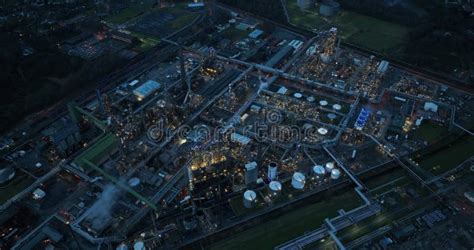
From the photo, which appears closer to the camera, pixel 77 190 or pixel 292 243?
pixel 292 243

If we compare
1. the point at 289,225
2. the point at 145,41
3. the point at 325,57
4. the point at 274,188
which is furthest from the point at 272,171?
the point at 145,41

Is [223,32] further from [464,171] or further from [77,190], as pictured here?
[464,171]

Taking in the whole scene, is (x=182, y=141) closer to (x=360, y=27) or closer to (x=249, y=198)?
(x=249, y=198)

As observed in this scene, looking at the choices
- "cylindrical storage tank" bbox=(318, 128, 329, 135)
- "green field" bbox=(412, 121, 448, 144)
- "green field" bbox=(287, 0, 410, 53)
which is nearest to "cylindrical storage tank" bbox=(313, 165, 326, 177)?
"cylindrical storage tank" bbox=(318, 128, 329, 135)

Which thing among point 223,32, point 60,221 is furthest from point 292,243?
point 223,32

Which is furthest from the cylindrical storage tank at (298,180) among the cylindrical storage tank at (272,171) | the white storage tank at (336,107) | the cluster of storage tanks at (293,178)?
the white storage tank at (336,107)

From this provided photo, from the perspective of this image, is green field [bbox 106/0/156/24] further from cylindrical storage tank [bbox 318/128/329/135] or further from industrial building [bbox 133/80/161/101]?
cylindrical storage tank [bbox 318/128/329/135]
